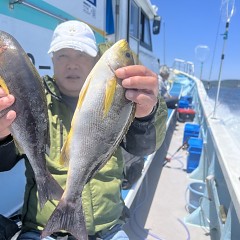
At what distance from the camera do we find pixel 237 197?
5.99 feet

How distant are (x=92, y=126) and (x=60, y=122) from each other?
68 centimetres

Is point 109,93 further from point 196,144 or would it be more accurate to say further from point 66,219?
point 196,144

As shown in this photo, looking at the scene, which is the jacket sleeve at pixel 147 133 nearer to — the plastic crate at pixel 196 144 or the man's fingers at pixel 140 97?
the man's fingers at pixel 140 97

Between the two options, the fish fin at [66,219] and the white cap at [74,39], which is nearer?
the fish fin at [66,219]

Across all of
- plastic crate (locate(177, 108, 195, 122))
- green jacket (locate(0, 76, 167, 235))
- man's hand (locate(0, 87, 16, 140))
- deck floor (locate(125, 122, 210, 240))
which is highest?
man's hand (locate(0, 87, 16, 140))

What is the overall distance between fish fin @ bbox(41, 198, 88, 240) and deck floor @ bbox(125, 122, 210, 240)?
1.95m

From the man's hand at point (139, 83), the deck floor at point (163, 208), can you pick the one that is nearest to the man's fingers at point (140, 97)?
the man's hand at point (139, 83)

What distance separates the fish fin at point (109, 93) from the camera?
109cm

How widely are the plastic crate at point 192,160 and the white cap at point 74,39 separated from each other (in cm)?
336

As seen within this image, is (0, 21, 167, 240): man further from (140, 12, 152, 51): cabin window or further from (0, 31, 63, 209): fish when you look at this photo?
(140, 12, 152, 51): cabin window

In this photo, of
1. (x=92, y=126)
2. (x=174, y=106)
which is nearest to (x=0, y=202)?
(x=92, y=126)

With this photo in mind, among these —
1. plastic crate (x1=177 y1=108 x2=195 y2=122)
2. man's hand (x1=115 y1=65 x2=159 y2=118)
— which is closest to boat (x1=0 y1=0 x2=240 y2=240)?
man's hand (x1=115 y1=65 x2=159 y2=118)

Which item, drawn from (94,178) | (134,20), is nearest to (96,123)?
(94,178)

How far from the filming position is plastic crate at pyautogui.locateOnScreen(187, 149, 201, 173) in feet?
15.2
